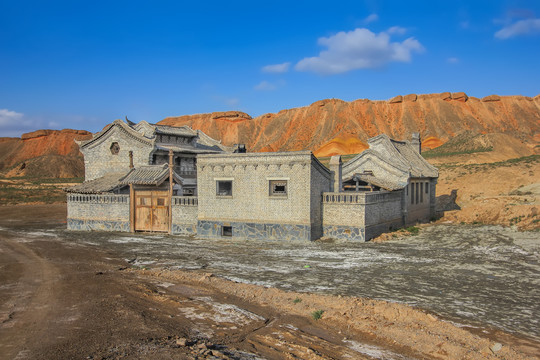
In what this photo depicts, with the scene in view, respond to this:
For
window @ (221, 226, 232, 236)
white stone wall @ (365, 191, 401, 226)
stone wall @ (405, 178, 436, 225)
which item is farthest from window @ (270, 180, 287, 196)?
stone wall @ (405, 178, 436, 225)

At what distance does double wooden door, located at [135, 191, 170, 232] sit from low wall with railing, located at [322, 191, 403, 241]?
8866 millimetres

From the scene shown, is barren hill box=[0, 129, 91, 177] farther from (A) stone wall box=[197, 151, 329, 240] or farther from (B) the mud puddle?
(B) the mud puddle

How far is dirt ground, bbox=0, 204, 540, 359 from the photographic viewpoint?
25.0 feet

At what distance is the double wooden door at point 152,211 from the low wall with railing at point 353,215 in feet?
29.1

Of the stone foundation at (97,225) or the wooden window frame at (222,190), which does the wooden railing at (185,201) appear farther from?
the stone foundation at (97,225)

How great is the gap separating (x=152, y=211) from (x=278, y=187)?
7603mm

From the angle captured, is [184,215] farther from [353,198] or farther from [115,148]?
[115,148]

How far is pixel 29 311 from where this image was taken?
32.2 ft

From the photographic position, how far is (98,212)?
84.1ft

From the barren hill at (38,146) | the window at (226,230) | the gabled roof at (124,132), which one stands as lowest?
the window at (226,230)

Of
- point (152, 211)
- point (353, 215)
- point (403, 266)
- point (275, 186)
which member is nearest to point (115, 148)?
point (152, 211)

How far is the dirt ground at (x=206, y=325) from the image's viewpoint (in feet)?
25.0

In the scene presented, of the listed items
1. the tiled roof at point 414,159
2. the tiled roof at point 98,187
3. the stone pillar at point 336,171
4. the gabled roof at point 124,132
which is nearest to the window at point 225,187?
the stone pillar at point 336,171

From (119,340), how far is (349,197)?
577 inches
